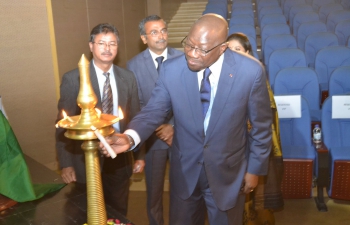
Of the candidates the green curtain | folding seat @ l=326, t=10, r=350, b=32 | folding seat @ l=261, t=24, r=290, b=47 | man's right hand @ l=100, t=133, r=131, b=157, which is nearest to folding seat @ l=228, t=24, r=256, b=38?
folding seat @ l=261, t=24, r=290, b=47

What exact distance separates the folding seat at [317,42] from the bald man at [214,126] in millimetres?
3862

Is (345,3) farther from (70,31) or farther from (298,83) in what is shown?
(70,31)

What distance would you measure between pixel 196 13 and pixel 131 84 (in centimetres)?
673

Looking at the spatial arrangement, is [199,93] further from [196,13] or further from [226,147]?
[196,13]

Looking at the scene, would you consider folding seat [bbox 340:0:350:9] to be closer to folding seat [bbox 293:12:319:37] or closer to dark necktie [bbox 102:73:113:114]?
folding seat [bbox 293:12:319:37]

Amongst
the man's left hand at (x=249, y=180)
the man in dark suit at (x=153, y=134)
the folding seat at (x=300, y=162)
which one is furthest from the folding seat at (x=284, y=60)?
the man's left hand at (x=249, y=180)

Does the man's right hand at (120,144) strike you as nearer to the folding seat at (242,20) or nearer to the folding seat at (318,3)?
the folding seat at (242,20)

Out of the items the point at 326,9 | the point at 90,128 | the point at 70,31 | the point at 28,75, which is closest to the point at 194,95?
the point at 90,128

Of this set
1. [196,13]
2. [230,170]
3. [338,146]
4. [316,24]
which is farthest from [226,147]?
[196,13]

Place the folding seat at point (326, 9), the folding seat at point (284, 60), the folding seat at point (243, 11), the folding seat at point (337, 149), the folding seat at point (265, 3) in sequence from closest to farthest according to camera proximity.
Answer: the folding seat at point (337, 149), the folding seat at point (284, 60), the folding seat at point (326, 9), the folding seat at point (243, 11), the folding seat at point (265, 3)

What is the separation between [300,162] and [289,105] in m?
0.44

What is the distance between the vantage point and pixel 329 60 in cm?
476

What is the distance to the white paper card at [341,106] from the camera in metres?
3.21

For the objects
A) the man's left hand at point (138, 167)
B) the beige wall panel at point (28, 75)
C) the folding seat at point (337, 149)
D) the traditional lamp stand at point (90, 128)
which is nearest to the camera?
the traditional lamp stand at point (90, 128)
